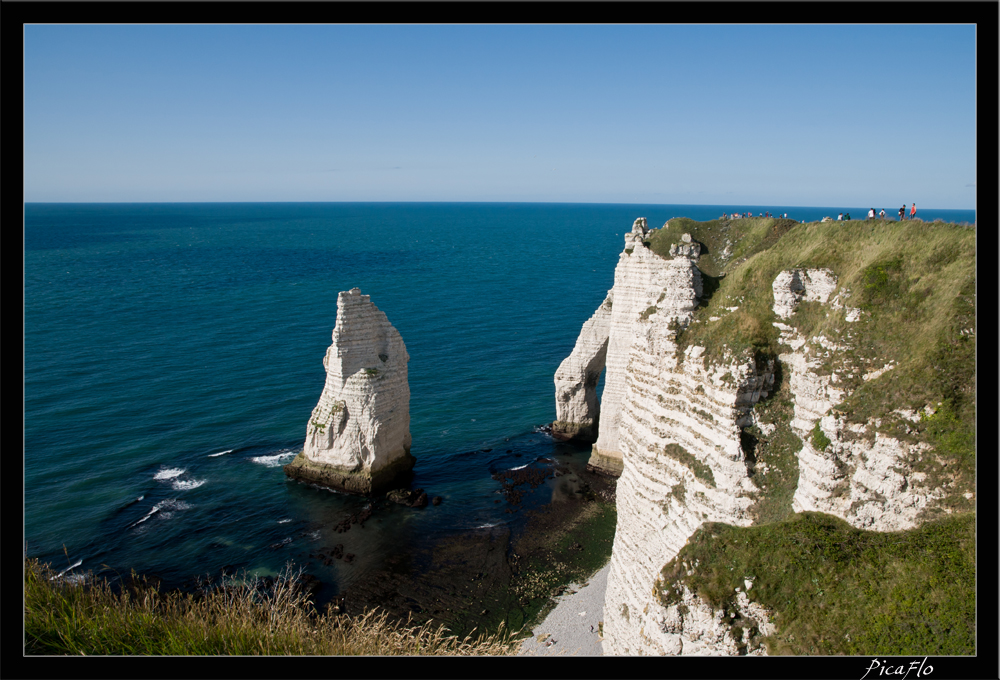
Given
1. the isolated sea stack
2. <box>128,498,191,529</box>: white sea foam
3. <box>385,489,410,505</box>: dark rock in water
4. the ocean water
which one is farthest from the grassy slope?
<box>128,498,191,529</box>: white sea foam

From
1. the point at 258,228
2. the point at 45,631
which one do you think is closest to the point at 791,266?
the point at 45,631

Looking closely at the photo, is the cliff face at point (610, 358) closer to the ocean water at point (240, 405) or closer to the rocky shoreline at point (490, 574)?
the ocean water at point (240, 405)

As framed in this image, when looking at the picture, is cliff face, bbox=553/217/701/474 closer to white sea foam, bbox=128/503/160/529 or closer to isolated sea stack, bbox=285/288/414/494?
isolated sea stack, bbox=285/288/414/494

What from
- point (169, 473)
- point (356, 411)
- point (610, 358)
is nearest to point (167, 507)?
point (169, 473)

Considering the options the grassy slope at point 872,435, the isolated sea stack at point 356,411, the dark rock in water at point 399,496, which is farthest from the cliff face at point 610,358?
the isolated sea stack at point 356,411

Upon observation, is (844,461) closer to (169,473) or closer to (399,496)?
(399,496)

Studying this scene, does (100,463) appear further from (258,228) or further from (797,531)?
(258,228)
